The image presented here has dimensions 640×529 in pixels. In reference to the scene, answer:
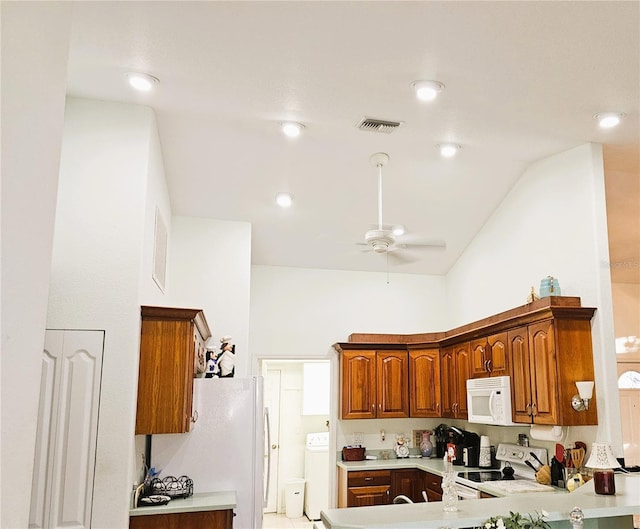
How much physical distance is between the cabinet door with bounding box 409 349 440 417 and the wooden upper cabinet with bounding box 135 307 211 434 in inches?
122

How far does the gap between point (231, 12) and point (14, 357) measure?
211 cm

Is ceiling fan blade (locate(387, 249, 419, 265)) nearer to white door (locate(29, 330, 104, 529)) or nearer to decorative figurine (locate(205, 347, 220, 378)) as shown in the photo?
decorative figurine (locate(205, 347, 220, 378))

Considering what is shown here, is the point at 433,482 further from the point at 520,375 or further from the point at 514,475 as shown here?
the point at 520,375

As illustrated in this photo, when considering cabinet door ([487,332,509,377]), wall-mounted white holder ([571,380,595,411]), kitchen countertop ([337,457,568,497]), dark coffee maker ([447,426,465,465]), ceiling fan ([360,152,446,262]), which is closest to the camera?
wall-mounted white holder ([571,380,595,411])

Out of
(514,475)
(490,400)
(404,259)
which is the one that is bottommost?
(514,475)

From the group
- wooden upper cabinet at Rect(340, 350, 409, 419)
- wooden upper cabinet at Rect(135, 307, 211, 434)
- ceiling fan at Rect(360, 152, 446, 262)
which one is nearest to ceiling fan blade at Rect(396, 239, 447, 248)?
ceiling fan at Rect(360, 152, 446, 262)

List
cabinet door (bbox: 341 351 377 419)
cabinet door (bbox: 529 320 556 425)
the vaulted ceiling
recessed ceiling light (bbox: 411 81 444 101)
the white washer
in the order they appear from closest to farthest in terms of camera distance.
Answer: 1. the vaulted ceiling
2. recessed ceiling light (bbox: 411 81 444 101)
3. cabinet door (bbox: 529 320 556 425)
4. cabinet door (bbox: 341 351 377 419)
5. the white washer

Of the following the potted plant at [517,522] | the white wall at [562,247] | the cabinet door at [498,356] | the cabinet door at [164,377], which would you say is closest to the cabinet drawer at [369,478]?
the cabinet door at [498,356]

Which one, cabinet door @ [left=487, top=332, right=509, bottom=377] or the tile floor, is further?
the tile floor

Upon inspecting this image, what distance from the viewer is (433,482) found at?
18.6 ft

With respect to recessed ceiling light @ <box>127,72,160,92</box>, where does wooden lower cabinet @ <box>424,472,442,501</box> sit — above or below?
below

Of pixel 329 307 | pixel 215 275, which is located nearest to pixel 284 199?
pixel 215 275

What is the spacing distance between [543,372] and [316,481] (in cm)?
408

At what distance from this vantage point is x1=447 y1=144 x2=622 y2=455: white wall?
165 inches
